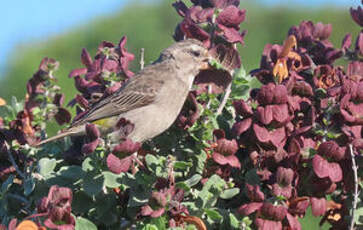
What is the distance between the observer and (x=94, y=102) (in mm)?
3596

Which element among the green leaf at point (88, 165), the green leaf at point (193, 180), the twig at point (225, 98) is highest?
the twig at point (225, 98)

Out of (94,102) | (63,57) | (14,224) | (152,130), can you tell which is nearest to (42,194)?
(14,224)

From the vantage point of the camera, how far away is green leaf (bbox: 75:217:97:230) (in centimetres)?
288

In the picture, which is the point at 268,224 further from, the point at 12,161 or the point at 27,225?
the point at 12,161

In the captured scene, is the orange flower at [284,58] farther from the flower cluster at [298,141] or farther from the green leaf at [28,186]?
the green leaf at [28,186]

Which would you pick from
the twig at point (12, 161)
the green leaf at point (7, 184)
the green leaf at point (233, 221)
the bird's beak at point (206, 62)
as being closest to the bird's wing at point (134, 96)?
the bird's beak at point (206, 62)

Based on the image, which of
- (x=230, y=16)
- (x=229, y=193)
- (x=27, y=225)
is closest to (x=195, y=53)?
(x=230, y=16)

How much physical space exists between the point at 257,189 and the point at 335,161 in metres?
0.32

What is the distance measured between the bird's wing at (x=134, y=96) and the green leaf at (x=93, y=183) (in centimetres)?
119

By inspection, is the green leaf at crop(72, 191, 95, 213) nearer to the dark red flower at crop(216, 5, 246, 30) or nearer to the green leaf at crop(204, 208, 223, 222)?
the green leaf at crop(204, 208, 223, 222)

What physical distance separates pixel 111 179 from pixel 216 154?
0.42 m

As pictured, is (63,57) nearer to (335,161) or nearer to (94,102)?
(94,102)

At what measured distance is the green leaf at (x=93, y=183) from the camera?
291 centimetres

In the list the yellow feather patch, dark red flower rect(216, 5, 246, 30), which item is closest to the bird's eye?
dark red flower rect(216, 5, 246, 30)
